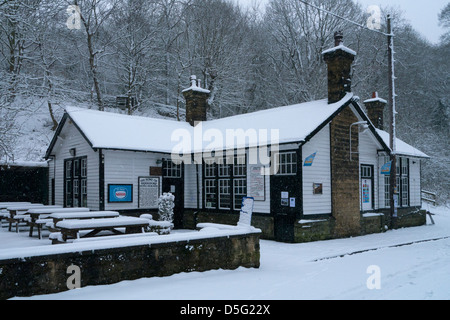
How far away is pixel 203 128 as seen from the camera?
2014 centimetres

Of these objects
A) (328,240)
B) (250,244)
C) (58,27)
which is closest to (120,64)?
(58,27)

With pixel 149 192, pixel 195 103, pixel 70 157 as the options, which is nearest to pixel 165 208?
pixel 149 192

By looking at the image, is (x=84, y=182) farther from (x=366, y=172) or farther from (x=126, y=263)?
(x=366, y=172)

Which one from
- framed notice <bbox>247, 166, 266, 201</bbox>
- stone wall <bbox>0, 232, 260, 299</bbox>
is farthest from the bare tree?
stone wall <bbox>0, 232, 260, 299</bbox>

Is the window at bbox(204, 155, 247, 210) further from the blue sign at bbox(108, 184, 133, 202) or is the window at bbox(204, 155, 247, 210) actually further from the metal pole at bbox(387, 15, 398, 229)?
the metal pole at bbox(387, 15, 398, 229)

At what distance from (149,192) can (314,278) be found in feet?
32.1

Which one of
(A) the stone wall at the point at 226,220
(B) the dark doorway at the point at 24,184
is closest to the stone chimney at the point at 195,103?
(A) the stone wall at the point at 226,220

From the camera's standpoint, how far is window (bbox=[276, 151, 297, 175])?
13.8 metres

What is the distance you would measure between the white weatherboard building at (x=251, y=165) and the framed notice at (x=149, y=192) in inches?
1.6

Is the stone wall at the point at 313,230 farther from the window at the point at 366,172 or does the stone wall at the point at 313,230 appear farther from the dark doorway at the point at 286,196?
the window at the point at 366,172

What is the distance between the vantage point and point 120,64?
1278 inches

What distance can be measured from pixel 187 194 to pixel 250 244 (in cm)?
925

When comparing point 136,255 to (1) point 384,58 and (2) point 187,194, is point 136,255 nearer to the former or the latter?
(2) point 187,194

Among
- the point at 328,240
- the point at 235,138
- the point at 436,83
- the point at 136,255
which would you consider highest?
the point at 436,83
